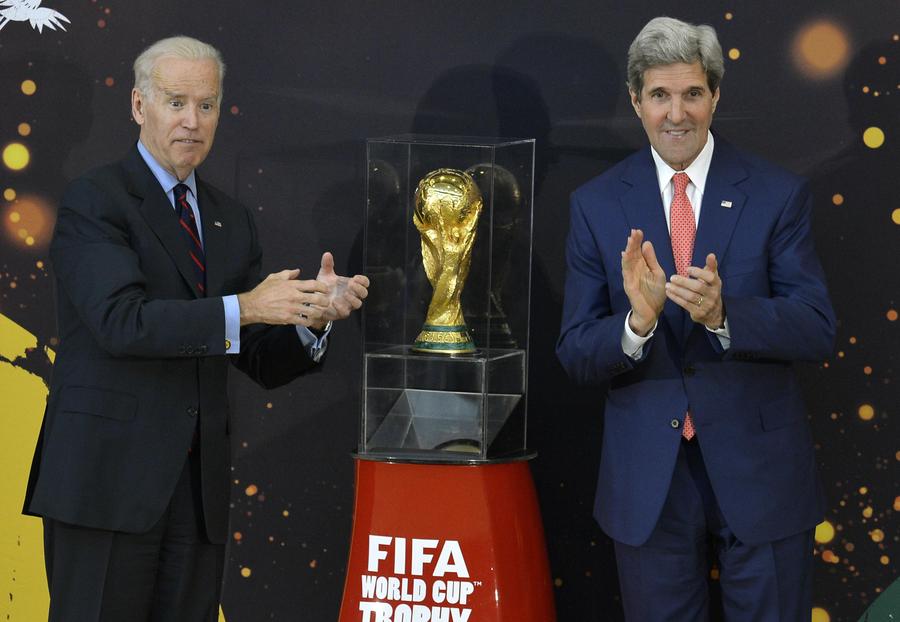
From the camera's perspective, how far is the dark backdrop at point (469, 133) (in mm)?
3371

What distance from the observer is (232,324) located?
2480 mm

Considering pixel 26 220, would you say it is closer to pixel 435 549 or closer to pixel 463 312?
pixel 463 312

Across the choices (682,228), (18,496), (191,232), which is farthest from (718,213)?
(18,496)

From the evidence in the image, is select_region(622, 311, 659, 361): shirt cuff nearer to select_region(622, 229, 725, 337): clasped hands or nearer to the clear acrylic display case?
select_region(622, 229, 725, 337): clasped hands

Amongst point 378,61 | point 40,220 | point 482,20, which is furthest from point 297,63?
point 40,220

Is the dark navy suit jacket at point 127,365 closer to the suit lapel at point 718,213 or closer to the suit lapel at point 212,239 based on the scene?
the suit lapel at point 212,239

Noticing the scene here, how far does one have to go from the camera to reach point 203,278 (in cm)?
264

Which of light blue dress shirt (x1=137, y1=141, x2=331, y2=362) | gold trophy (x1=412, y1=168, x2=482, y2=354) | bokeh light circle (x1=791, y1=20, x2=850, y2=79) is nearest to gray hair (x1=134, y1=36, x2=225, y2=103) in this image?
light blue dress shirt (x1=137, y1=141, x2=331, y2=362)

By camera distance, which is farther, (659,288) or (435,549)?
(435,549)

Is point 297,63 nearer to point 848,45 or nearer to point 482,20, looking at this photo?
point 482,20

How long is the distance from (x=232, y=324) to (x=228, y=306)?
1.6 inches

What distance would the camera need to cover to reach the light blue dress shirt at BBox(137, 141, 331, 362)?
2482 millimetres

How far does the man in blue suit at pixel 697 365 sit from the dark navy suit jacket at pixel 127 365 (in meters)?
0.86

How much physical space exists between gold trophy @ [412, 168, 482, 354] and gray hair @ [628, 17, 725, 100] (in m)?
0.52
